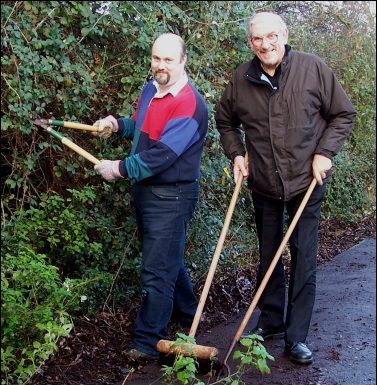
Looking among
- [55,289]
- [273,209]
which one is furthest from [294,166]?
[55,289]

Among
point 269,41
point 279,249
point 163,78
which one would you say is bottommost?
point 279,249

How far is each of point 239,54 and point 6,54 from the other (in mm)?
2440

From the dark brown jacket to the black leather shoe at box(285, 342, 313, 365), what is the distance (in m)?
0.98

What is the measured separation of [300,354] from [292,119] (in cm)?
154

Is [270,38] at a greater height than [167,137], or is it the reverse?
[270,38]

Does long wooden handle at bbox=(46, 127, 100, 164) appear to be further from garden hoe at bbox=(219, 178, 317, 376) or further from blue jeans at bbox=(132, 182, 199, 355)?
garden hoe at bbox=(219, 178, 317, 376)

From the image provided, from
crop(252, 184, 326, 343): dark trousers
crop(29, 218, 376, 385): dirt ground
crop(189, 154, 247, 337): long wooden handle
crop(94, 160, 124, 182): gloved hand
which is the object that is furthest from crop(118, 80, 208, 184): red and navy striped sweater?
crop(29, 218, 376, 385): dirt ground

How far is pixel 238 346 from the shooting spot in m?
4.84

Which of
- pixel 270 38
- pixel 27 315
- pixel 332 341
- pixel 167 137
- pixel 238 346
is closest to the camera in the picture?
pixel 27 315

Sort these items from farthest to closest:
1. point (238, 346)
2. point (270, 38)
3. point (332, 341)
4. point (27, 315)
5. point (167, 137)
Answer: point (332, 341)
point (238, 346)
point (270, 38)
point (167, 137)
point (27, 315)

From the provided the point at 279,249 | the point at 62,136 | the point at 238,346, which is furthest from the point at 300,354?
the point at 62,136

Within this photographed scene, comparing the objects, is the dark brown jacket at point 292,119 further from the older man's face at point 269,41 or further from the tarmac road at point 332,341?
the tarmac road at point 332,341

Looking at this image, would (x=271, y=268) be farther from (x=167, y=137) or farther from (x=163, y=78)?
(x=163, y=78)

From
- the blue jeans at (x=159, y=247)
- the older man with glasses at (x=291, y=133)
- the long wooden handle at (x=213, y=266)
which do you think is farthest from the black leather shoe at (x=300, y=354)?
the blue jeans at (x=159, y=247)
